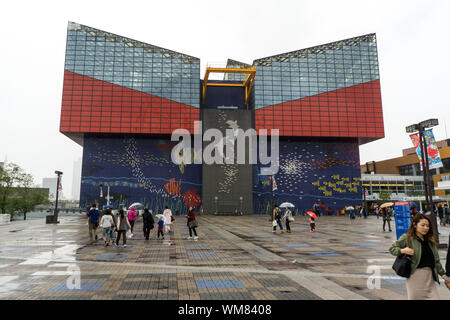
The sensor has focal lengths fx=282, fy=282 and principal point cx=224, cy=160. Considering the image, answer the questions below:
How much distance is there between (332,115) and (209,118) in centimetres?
2269

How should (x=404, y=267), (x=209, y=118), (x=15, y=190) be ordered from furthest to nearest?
(x=209, y=118) < (x=15, y=190) < (x=404, y=267)

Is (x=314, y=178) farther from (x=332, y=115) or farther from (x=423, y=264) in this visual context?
(x=423, y=264)

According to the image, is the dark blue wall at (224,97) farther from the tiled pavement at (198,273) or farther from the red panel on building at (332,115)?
the tiled pavement at (198,273)

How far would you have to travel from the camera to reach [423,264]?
387 centimetres

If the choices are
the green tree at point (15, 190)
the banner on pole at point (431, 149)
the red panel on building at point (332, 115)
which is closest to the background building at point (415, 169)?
the red panel on building at point (332, 115)

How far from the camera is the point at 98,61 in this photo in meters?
49.3

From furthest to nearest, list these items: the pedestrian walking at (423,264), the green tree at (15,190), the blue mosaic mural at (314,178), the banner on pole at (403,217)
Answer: the blue mosaic mural at (314,178), the green tree at (15,190), the banner on pole at (403,217), the pedestrian walking at (423,264)

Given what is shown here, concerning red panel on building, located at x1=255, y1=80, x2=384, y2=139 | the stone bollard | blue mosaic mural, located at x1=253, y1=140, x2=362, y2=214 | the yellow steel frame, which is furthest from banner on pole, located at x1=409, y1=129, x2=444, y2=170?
the yellow steel frame

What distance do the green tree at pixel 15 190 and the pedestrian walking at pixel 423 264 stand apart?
188 ft

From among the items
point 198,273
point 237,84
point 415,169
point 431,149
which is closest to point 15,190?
point 237,84

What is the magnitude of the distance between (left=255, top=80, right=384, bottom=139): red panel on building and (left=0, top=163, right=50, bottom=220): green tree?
140 feet

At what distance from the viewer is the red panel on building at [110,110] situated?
48000 millimetres

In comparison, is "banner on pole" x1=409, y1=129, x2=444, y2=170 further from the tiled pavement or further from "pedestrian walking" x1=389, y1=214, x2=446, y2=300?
"pedestrian walking" x1=389, y1=214, x2=446, y2=300

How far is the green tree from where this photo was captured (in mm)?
47450
